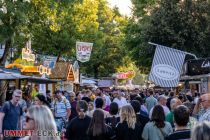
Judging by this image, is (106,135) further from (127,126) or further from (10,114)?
(10,114)

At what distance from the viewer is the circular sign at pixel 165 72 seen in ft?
43.0

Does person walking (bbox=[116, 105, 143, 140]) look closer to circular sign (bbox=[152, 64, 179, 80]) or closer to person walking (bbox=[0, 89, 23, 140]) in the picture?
person walking (bbox=[0, 89, 23, 140])

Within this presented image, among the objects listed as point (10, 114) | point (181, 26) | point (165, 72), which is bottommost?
point (10, 114)

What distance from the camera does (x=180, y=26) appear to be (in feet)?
110

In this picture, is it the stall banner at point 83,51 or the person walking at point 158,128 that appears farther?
the stall banner at point 83,51

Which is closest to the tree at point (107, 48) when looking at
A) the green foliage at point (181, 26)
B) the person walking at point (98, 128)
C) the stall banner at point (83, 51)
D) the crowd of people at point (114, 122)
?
the stall banner at point (83, 51)

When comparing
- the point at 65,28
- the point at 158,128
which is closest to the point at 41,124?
the point at 158,128

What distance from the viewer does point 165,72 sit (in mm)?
13273

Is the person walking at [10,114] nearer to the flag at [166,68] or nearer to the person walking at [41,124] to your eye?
the flag at [166,68]

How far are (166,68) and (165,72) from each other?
15 cm

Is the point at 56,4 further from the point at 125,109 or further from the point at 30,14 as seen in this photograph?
the point at 125,109

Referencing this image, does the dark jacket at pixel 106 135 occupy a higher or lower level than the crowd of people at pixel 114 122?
lower

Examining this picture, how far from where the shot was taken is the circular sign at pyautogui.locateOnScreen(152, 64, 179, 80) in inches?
516

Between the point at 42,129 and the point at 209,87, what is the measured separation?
51.4 ft
